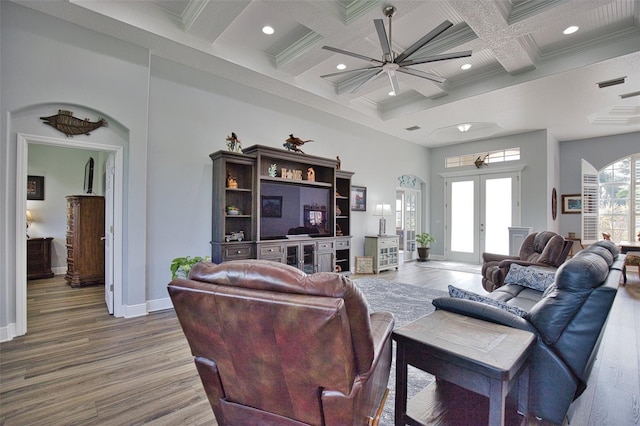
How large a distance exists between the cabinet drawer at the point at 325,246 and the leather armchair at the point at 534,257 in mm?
2555

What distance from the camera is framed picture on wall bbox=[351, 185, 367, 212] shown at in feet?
22.4

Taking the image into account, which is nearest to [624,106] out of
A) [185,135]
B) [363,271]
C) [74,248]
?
[363,271]

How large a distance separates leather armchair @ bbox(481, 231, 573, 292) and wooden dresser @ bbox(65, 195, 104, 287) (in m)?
6.27

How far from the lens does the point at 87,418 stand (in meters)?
1.89

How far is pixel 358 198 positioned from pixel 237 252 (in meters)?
3.40

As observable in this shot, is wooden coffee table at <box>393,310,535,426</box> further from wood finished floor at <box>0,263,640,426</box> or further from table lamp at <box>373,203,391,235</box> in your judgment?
table lamp at <box>373,203,391,235</box>

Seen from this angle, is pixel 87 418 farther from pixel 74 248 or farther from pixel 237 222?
pixel 74 248

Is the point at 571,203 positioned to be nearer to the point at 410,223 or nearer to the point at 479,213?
the point at 479,213

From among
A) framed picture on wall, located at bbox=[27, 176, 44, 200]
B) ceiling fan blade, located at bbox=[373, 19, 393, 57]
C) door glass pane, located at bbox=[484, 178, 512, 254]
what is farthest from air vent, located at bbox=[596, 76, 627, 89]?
framed picture on wall, located at bbox=[27, 176, 44, 200]

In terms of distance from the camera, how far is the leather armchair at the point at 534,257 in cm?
406

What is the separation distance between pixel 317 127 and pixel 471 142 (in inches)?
188

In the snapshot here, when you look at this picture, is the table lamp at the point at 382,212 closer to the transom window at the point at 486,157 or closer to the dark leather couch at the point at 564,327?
the transom window at the point at 486,157

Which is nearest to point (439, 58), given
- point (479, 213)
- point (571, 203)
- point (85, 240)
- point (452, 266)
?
point (452, 266)

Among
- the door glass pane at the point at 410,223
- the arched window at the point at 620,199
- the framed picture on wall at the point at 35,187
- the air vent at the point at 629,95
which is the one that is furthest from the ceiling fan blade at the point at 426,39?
the arched window at the point at 620,199
